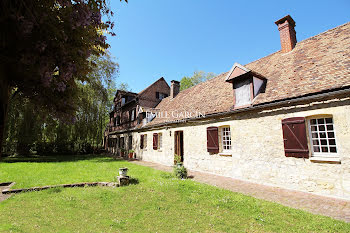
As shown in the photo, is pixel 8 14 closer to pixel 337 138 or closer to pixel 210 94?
pixel 337 138

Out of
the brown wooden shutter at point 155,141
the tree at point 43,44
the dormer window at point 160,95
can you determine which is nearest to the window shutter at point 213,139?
the brown wooden shutter at point 155,141

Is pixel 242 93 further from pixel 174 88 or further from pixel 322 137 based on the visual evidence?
pixel 174 88

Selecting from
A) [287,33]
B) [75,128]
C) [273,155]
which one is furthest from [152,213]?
[75,128]

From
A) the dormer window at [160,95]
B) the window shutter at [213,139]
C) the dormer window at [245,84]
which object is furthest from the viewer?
the dormer window at [160,95]

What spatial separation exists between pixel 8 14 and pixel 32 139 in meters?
20.1

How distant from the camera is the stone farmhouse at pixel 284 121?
5.78 metres

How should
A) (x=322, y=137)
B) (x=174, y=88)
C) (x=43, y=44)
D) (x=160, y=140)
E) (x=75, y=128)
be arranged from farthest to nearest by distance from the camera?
(x=75, y=128) < (x=174, y=88) < (x=160, y=140) < (x=322, y=137) < (x=43, y=44)

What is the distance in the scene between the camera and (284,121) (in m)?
6.76

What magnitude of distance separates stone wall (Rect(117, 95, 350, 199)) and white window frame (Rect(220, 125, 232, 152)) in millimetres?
378

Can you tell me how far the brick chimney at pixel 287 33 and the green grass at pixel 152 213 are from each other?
8805mm

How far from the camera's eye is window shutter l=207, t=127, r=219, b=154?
9.38 metres

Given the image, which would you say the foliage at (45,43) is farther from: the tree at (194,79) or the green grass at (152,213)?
the tree at (194,79)

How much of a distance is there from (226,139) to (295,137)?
3472 mm

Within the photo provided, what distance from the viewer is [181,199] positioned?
Answer: 5535mm
